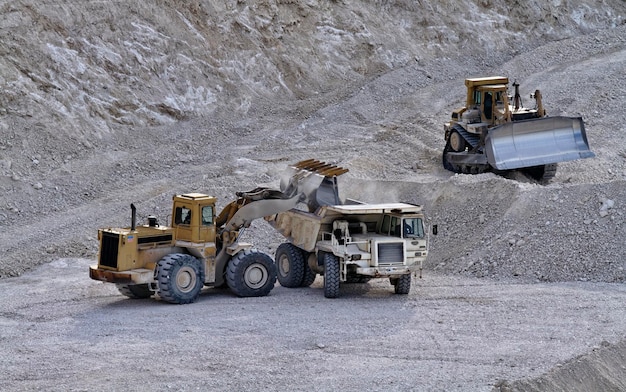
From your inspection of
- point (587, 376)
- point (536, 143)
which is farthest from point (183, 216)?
point (536, 143)

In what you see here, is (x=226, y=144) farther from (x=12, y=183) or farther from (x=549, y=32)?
(x=549, y=32)

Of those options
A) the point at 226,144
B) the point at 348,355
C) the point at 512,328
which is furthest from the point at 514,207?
the point at 226,144

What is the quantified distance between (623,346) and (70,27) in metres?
16.7

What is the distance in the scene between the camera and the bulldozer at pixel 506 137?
79.7ft

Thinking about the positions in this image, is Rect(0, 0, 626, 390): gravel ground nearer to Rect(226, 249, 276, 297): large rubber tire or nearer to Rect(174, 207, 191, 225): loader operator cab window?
Rect(226, 249, 276, 297): large rubber tire

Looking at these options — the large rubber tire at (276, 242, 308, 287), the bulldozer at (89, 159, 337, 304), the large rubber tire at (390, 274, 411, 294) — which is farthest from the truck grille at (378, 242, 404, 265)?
the large rubber tire at (276, 242, 308, 287)

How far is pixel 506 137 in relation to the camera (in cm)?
2436

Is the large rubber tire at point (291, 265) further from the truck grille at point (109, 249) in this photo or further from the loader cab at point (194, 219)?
the truck grille at point (109, 249)

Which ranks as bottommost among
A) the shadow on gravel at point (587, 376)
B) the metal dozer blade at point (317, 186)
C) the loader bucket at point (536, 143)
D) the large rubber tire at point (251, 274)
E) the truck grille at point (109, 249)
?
the shadow on gravel at point (587, 376)

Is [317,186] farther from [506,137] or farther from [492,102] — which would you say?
[492,102]

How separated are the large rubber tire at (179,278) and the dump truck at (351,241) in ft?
6.27

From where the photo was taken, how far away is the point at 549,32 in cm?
3650

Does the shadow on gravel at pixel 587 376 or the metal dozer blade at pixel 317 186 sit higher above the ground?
the metal dozer blade at pixel 317 186

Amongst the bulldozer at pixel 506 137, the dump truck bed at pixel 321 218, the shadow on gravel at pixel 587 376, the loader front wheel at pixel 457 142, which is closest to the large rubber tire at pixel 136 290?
the dump truck bed at pixel 321 218
